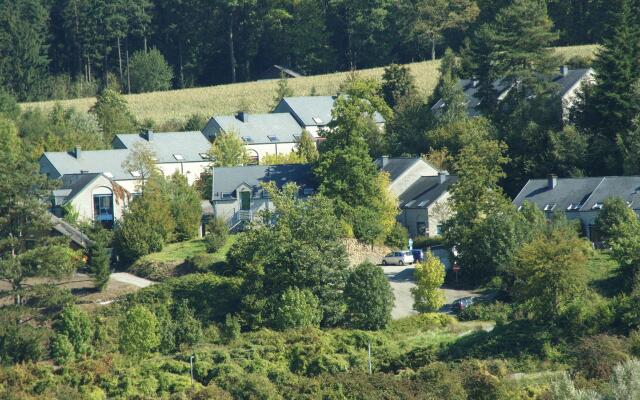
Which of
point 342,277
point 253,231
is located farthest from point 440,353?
point 253,231

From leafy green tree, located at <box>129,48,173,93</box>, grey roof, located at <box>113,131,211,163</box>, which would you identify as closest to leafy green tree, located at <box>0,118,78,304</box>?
grey roof, located at <box>113,131,211,163</box>

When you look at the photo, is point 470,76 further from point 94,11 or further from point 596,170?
point 94,11

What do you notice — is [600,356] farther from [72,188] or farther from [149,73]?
[149,73]

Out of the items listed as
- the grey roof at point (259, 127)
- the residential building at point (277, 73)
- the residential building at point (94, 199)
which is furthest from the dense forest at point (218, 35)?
the residential building at point (94, 199)

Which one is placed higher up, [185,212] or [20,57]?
[20,57]

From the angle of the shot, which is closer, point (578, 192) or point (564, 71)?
point (578, 192)

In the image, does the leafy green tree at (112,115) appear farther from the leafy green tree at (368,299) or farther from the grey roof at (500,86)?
the leafy green tree at (368,299)

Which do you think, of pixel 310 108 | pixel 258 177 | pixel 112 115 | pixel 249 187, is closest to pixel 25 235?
pixel 249 187
